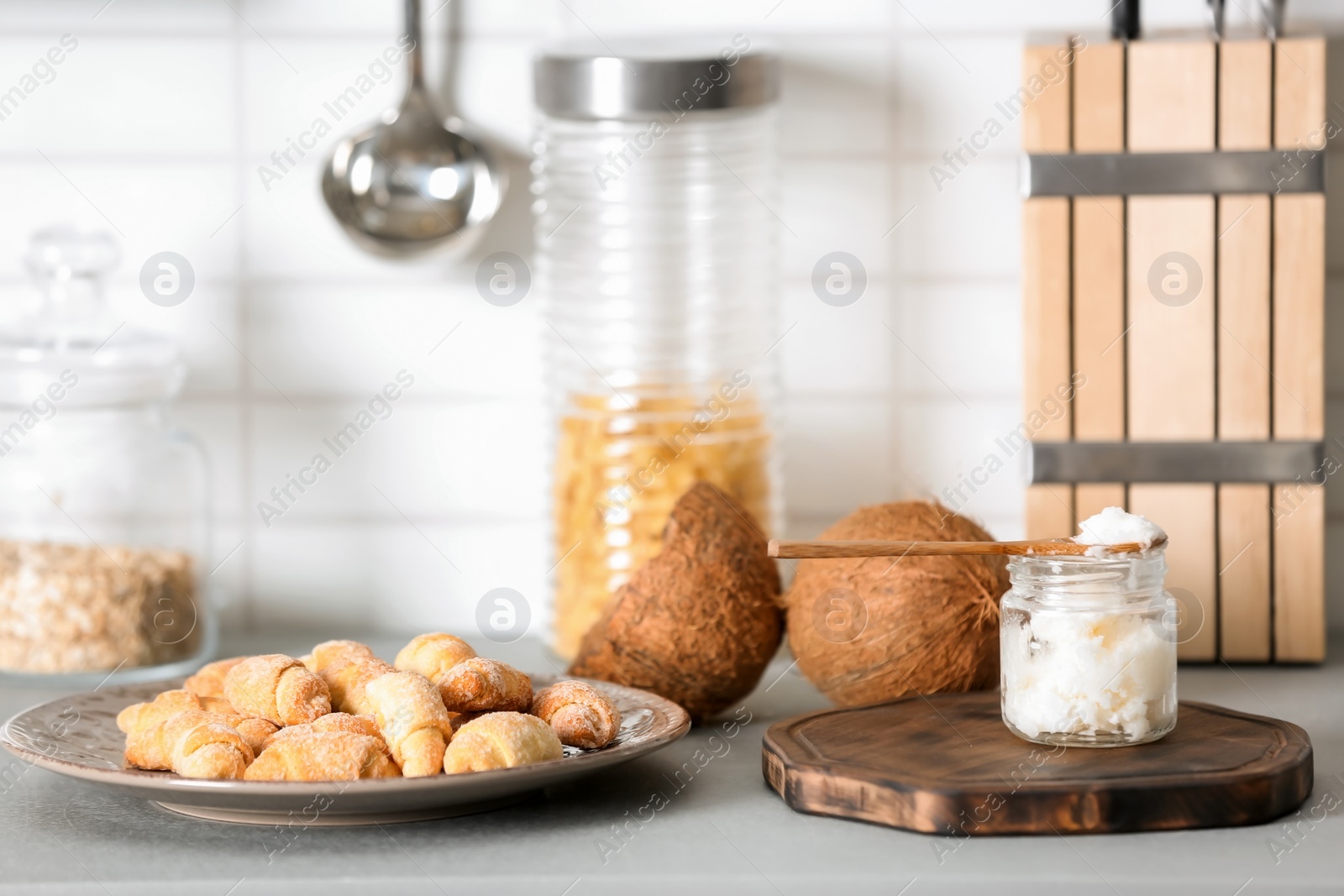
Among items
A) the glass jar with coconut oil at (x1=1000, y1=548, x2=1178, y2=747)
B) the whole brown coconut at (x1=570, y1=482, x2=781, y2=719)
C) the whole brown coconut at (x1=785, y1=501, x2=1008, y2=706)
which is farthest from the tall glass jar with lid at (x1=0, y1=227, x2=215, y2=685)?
the glass jar with coconut oil at (x1=1000, y1=548, x2=1178, y2=747)

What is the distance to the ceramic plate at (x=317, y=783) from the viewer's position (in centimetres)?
73

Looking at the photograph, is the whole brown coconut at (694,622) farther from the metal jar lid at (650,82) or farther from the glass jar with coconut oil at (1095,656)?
the metal jar lid at (650,82)

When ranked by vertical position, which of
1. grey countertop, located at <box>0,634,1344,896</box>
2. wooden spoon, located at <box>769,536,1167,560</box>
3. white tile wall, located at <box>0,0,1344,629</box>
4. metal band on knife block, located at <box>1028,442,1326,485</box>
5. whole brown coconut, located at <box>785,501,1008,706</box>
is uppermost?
white tile wall, located at <box>0,0,1344,629</box>

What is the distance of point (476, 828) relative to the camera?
777 mm

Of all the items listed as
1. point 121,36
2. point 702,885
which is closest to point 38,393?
point 121,36

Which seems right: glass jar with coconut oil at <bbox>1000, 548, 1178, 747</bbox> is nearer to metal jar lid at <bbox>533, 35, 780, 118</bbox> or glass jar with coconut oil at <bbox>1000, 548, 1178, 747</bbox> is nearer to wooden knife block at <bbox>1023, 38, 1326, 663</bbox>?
wooden knife block at <bbox>1023, 38, 1326, 663</bbox>

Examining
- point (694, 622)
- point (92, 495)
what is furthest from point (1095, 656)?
point (92, 495)

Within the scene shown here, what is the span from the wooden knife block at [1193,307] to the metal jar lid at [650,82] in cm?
21

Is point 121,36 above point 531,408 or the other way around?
above

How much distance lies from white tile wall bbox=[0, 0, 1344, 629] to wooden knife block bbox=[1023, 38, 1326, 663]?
13cm

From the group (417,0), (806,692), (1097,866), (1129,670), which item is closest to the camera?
(1097,866)

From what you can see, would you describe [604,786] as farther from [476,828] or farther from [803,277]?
[803,277]

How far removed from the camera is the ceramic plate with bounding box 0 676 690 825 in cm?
73

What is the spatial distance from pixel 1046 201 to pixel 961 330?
0.17m
